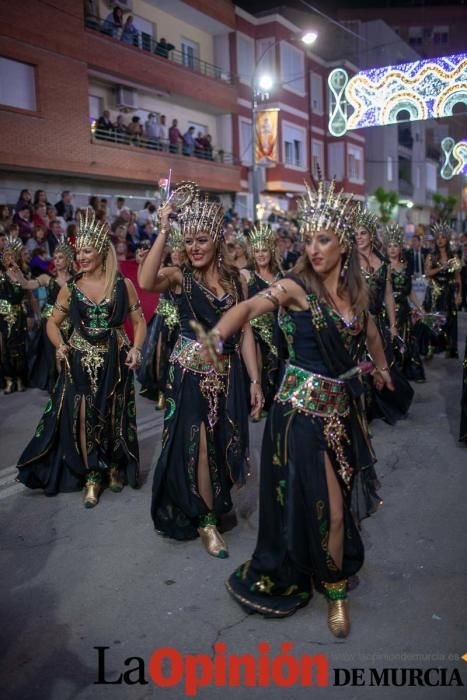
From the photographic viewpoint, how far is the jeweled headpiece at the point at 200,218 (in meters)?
4.26

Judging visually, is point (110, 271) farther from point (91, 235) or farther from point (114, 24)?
point (114, 24)

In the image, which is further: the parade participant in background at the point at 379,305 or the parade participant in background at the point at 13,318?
the parade participant in background at the point at 13,318

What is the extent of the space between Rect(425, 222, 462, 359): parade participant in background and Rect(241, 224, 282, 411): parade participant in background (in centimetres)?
483

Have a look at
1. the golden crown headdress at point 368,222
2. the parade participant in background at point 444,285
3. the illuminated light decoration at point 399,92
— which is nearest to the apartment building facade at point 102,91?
the illuminated light decoration at point 399,92

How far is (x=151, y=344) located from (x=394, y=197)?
3691 cm

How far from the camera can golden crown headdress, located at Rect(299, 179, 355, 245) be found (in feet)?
11.0

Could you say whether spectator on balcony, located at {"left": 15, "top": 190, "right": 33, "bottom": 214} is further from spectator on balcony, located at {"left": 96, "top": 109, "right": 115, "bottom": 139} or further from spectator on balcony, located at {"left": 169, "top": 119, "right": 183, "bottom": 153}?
spectator on balcony, located at {"left": 169, "top": 119, "right": 183, "bottom": 153}

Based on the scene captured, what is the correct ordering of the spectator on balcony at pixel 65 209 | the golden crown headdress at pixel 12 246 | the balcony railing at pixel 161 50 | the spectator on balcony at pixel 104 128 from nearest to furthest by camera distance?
the golden crown headdress at pixel 12 246 → the spectator on balcony at pixel 65 209 → the spectator on balcony at pixel 104 128 → the balcony railing at pixel 161 50

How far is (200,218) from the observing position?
168 inches

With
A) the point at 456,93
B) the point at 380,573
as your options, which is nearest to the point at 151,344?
the point at 380,573

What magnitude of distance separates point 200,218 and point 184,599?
2341mm

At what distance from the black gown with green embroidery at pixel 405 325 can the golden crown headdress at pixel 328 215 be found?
532 centimetres

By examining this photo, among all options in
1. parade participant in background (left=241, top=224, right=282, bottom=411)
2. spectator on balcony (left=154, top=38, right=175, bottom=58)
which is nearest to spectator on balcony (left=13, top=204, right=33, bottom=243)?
parade participant in background (left=241, top=224, right=282, bottom=411)

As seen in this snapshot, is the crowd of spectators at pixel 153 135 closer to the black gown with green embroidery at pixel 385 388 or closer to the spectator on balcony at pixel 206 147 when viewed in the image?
the spectator on balcony at pixel 206 147
